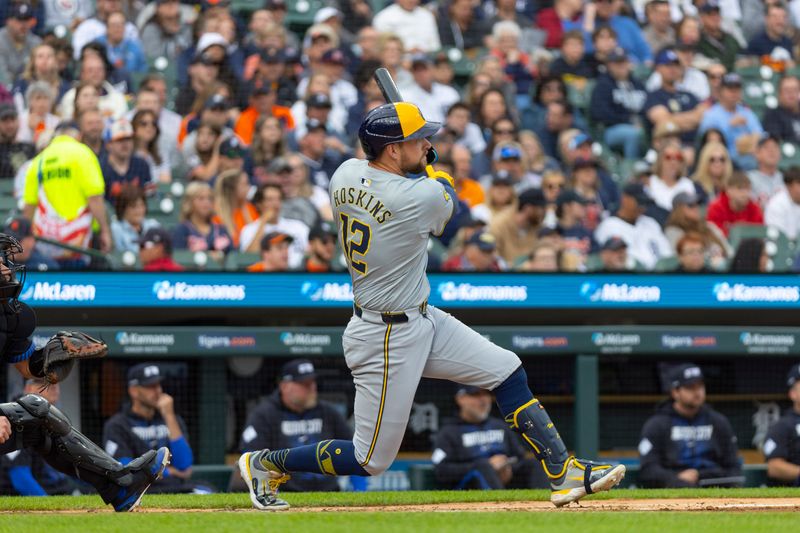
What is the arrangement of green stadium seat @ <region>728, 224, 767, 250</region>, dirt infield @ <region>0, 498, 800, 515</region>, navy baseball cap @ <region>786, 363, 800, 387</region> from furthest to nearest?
green stadium seat @ <region>728, 224, 767, 250</region> → navy baseball cap @ <region>786, 363, 800, 387</region> → dirt infield @ <region>0, 498, 800, 515</region>

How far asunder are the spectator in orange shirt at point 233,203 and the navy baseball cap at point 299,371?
145 cm

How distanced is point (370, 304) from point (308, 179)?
488 centimetres

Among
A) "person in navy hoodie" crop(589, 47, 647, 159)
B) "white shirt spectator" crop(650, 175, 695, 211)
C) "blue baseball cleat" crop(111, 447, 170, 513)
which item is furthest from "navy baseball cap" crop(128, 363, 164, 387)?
"person in navy hoodie" crop(589, 47, 647, 159)

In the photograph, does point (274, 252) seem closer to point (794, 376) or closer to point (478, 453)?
point (478, 453)

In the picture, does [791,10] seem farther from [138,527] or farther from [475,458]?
[138,527]

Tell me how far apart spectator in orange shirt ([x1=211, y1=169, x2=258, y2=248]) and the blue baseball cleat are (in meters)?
3.85

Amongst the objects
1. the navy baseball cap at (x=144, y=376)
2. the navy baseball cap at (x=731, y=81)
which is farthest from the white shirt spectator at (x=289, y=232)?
the navy baseball cap at (x=731, y=81)

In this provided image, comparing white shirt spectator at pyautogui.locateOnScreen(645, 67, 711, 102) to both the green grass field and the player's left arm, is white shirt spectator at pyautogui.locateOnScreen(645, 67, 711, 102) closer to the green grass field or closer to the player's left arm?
the green grass field

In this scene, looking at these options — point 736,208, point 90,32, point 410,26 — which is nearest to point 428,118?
point 410,26

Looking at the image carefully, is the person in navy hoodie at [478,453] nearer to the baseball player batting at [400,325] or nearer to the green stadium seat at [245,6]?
the baseball player batting at [400,325]

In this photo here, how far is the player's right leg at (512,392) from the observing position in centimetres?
536

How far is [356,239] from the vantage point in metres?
5.29

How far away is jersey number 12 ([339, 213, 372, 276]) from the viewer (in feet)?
17.2

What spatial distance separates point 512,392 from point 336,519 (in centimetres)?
86
